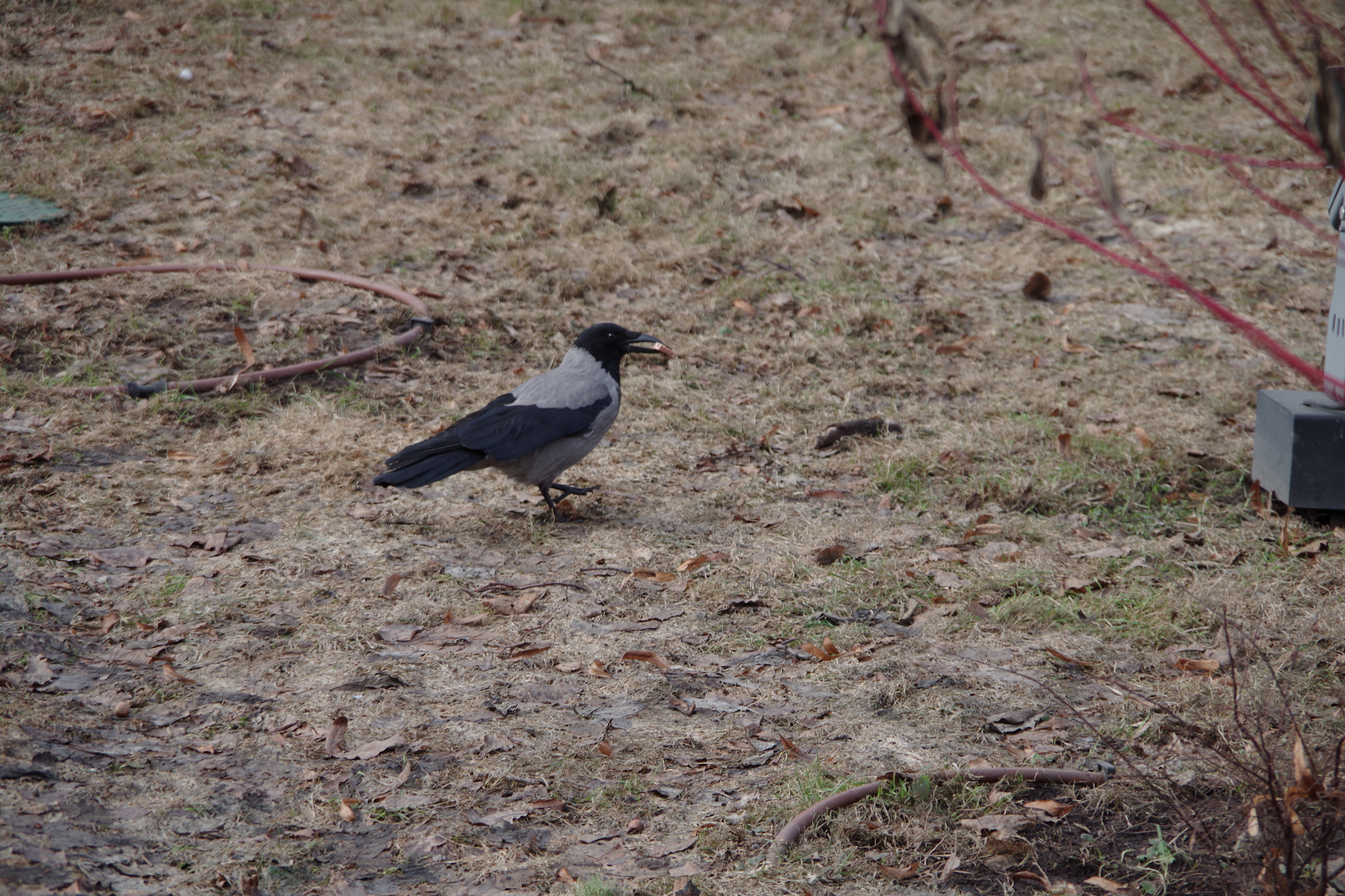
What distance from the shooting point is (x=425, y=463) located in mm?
5039

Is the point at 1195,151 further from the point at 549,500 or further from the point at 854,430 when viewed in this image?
the point at 854,430

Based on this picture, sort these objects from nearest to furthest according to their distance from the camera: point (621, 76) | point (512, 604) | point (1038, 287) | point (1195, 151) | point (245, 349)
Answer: point (1195, 151) → point (512, 604) → point (245, 349) → point (1038, 287) → point (621, 76)

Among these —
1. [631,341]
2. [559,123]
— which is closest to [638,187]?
[559,123]

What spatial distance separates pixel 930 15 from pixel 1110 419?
7.81 metres

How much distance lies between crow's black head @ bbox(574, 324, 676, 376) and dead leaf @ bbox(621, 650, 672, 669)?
6.79 feet

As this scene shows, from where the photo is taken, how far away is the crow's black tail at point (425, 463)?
16.2 ft

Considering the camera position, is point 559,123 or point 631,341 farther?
point 559,123

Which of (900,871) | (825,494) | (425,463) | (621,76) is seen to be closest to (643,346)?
(825,494)

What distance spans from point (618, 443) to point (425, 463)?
1480mm

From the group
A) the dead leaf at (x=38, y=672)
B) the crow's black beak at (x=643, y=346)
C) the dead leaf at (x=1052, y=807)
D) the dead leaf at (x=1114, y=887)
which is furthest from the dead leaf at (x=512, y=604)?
the dead leaf at (x=1114, y=887)

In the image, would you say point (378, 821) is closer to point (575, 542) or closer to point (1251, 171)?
point (575, 542)

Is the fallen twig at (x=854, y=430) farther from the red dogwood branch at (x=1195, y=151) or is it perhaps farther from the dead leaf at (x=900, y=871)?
the dead leaf at (x=900, y=871)

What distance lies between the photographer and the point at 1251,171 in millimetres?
9656

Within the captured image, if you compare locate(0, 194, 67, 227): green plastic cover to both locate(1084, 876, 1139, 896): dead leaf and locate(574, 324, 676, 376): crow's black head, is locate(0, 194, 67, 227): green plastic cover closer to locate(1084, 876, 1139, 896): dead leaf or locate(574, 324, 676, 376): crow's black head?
locate(574, 324, 676, 376): crow's black head
